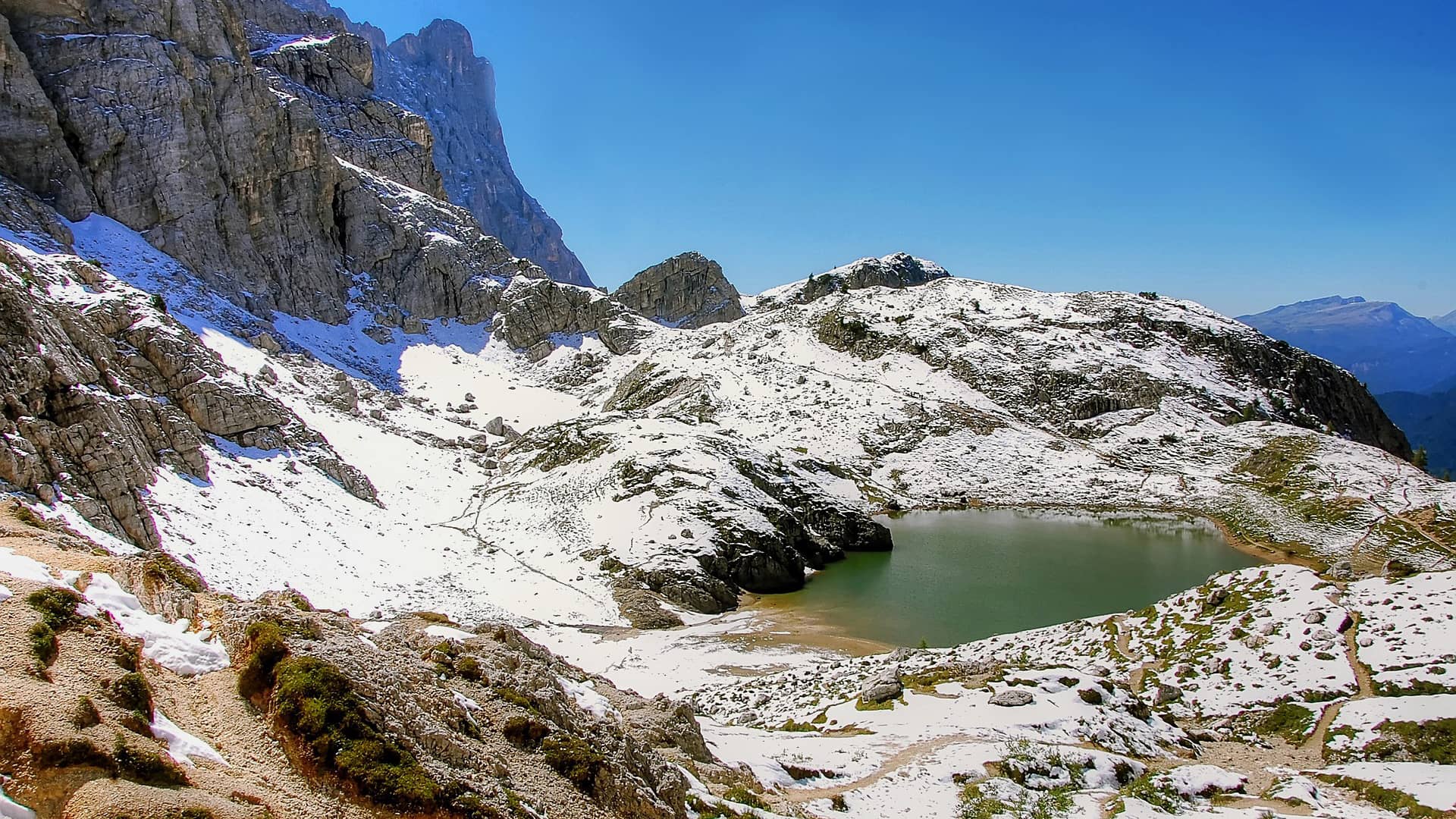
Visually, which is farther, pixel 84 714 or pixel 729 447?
pixel 729 447

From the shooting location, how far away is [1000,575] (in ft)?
168

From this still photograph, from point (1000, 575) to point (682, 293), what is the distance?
9516 centimetres

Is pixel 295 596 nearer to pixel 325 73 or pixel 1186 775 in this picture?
pixel 1186 775

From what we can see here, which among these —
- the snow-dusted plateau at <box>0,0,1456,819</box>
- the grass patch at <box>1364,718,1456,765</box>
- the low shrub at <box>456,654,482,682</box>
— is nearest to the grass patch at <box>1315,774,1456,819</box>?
the snow-dusted plateau at <box>0,0,1456,819</box>

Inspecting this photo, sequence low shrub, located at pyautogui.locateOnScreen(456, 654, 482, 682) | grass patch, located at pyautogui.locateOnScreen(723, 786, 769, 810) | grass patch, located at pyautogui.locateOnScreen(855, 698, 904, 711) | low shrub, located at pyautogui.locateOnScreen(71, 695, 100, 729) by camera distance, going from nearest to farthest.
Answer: low shrub, located at pyautogui.locateOnScreen(71, 695, 100, 729) → low shrub, located at pyautogui.locateOnScreen(456, 654, 482, 682) → grass patch, located at pyautogui.locateOnScreen(723, 786, 769, 810) → grass patch, located at pyautogui.locateOnScreen(855, 698, 904, 711)

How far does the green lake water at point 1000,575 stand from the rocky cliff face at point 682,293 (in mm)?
73021

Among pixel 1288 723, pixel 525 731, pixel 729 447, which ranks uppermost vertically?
pixel 729 447

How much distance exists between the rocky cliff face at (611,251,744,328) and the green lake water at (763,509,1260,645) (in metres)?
73.0

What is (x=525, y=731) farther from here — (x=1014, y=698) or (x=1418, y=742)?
(x=1418, y=742)

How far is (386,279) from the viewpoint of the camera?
107 metres

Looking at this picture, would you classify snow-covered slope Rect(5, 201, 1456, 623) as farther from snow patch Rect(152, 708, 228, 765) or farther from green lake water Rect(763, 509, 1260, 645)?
snow patch Rect(152, 708, 228, 765)

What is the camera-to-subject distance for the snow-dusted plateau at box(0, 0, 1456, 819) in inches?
374

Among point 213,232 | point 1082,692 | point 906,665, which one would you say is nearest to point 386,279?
point 213,232

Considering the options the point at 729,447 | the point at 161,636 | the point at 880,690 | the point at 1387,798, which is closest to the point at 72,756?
the point at 161,636
